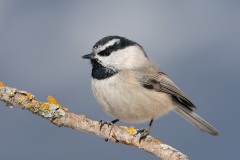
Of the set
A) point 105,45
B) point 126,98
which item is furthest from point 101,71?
point 126,98

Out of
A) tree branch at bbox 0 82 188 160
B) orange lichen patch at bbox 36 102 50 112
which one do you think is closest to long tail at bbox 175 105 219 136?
tree branch at bbox 0 82 188 160

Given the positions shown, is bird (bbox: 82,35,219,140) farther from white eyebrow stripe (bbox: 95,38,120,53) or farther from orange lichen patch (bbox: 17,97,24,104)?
orange lichen patch (bbox: 17,97,24,104)

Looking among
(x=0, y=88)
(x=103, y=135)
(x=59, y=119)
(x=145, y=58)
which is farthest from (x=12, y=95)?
(x=145, y=58)

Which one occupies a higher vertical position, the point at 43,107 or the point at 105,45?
the point at 105,45

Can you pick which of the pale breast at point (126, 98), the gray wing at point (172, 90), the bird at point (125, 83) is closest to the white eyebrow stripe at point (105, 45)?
the bird at point (125, 83)

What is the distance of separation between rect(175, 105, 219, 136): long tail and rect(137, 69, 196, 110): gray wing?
0.08 meters

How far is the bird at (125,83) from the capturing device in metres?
3.57

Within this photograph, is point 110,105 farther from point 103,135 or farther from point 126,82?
point 103,135

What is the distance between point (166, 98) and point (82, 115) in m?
1.29

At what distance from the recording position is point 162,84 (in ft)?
13.3

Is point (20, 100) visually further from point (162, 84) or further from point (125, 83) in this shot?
point (162, 84)

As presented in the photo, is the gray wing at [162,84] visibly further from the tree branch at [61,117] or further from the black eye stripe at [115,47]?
the tree branch at [61,117]

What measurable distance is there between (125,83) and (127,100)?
0.54 feet

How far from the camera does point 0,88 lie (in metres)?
3.06
